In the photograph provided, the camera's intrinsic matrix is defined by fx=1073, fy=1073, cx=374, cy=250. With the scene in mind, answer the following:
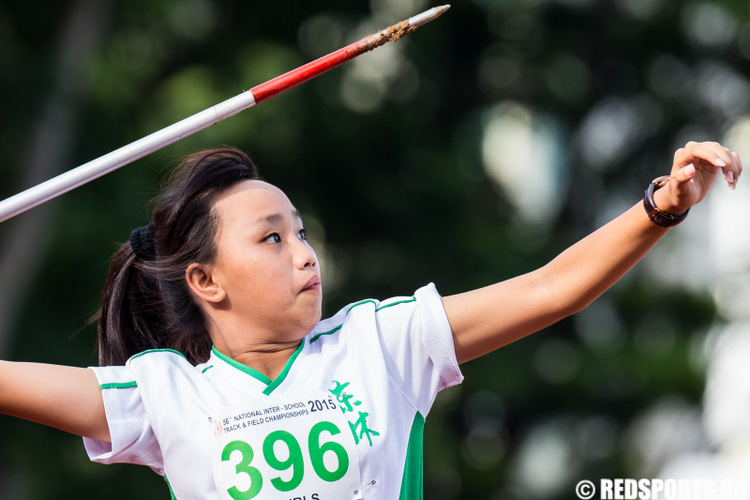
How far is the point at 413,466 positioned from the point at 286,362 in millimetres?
477

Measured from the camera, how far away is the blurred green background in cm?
1112

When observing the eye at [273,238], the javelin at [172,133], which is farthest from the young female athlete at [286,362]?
the javelin at [172,133]

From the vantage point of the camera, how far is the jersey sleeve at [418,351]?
9.91 ft

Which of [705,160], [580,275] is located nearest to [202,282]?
[580,275]

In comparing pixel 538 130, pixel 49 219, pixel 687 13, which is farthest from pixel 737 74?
pixel 49 219

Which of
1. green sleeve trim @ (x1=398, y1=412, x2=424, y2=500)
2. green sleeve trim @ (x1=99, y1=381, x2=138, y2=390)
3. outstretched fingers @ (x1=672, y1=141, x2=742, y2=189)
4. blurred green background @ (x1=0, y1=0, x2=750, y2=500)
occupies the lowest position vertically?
green sleeve trim @ (x1=398, y1=412, x2=424, y2=500)

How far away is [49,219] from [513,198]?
17.1 feet

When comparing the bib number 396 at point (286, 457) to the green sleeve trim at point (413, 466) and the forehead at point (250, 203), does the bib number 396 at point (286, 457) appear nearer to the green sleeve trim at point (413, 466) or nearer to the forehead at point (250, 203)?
the green sleeve trim at point (413, 466)

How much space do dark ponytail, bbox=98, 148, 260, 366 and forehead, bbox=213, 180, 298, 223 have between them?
0.04 metres

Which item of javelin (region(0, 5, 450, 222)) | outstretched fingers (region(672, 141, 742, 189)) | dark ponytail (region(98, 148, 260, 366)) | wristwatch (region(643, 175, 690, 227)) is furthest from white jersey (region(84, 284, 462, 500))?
outstretched fingers (region(672, 141, 742, 189))

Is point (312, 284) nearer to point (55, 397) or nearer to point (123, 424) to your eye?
point (123, 424)

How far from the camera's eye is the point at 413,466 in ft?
10.1

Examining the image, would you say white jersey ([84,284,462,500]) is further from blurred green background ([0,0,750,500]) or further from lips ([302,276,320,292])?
blurred green background ([0,0,750,500])

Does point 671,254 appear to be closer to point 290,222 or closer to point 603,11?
point 603,11
